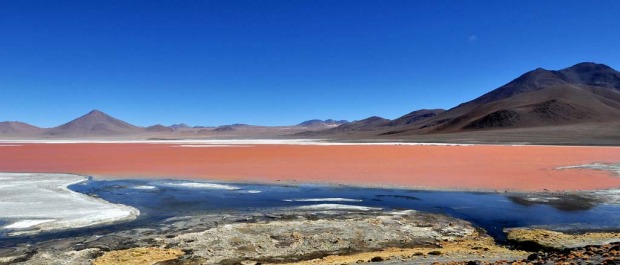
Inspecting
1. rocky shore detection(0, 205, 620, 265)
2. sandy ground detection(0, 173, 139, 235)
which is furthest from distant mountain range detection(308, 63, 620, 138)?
sandy ground detection(0, 173, 139, 235)

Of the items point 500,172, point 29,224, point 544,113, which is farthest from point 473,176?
point 544,113

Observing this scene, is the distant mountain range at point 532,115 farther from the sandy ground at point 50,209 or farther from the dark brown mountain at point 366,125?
the sandy ground at point 50,209

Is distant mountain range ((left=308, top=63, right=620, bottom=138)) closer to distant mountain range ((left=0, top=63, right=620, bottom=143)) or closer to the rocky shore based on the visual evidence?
distant mountain range ((left=0, top=63, right=620, bottom=143))

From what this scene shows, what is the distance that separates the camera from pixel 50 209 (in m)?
12.2

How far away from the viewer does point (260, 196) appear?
48.4ft

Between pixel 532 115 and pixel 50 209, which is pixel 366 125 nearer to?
pixel 532 115

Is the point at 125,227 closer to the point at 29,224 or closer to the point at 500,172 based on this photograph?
the point at 29,224

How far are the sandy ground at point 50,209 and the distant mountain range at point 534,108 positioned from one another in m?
A: 69.6

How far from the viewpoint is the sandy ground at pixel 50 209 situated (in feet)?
34.1

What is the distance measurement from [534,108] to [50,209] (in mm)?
112772

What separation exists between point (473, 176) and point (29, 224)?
16.6 m

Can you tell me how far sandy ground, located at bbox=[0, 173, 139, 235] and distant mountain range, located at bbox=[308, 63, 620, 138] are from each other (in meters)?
69.6

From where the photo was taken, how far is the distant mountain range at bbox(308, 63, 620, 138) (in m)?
99.8

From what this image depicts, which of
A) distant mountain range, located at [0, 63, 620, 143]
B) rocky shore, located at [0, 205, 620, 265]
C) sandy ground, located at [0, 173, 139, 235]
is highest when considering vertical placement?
distant mountain range, located at [0, 63, 620, 143]
